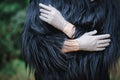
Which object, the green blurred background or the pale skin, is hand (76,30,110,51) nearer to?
the pale skin

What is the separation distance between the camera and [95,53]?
6.89 ft

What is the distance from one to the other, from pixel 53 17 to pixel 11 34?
2.34 m

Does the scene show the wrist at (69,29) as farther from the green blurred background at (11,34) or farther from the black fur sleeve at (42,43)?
the green blurred background at (11,34)

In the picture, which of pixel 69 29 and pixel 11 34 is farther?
pixel 11 34

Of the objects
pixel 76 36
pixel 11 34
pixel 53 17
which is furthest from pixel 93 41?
pixel 11 34

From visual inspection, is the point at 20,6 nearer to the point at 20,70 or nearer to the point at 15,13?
the point at 15,13

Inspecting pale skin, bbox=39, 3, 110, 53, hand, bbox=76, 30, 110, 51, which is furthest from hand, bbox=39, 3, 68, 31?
hand, bbox=76, 30, 110, 51

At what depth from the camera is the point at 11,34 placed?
4340 millimetres

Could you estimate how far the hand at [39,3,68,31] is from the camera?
2057 millimetres

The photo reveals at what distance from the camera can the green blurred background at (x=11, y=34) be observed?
13.0 feet

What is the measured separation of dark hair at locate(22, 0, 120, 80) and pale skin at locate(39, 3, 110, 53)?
25mm

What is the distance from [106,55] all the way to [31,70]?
17.6 inches

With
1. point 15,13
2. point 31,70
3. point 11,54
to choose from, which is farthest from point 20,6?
point 31,70

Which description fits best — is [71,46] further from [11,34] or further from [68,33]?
[11,34]
